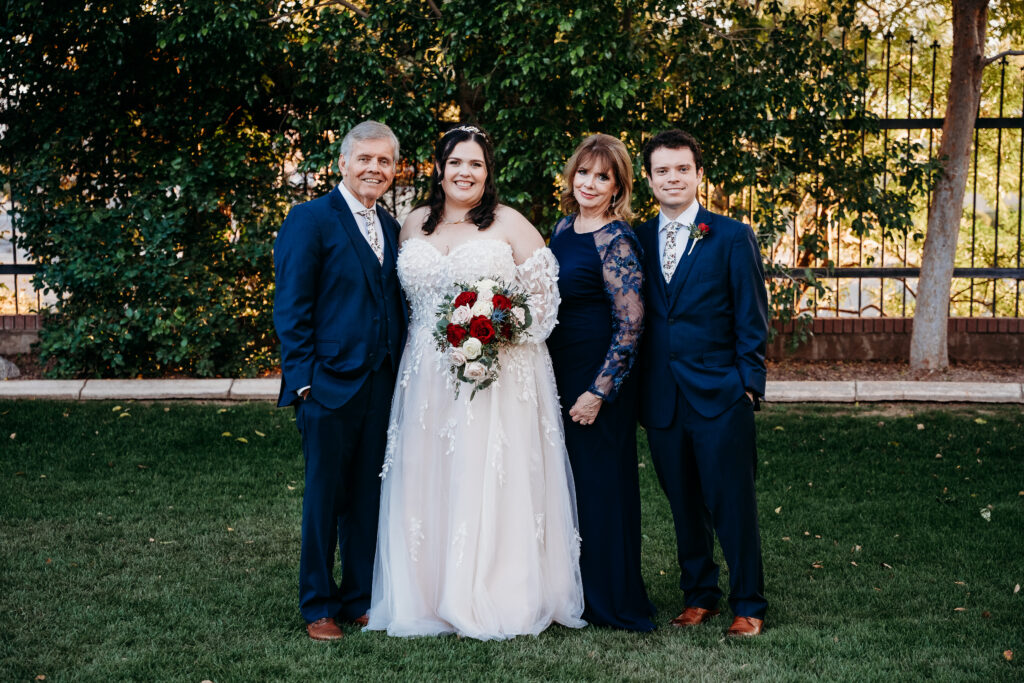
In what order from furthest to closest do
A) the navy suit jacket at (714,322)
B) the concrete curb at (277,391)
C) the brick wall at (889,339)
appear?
the brick wall at (889,339) < the concrete curb at (277,391) < the navy suit jacket at (714,322)

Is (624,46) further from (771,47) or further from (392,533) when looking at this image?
(392,533)

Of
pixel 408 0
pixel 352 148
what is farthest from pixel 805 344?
pixel 352 148

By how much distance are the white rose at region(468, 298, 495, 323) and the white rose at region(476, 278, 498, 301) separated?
29 mm

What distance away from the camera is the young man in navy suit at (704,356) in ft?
12.6

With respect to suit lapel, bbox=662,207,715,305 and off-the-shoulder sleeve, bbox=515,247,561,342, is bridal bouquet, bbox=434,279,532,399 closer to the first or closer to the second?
off-the-shoulder sleeve, bbox=515,247,561,342

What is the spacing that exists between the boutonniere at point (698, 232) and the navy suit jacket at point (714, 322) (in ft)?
0.04

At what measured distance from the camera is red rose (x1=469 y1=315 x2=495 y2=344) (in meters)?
3.78

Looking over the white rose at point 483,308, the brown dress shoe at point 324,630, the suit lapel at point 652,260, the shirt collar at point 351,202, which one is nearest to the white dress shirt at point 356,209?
the shirt collar at point 351,202

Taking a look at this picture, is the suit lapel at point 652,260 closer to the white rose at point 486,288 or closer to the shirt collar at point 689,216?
the shirt collar at point 689,216

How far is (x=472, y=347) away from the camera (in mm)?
3795

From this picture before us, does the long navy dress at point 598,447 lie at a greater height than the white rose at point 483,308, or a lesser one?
lesser

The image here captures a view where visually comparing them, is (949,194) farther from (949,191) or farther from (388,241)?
(388,241)

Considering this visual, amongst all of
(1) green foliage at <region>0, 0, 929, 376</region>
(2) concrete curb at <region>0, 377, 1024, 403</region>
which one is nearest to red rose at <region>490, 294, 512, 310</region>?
(1) green foliage at <region>0, 0, 929, 376</region>

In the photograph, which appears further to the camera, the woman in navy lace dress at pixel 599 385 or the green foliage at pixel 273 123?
the green foliage at pixel 273 123
